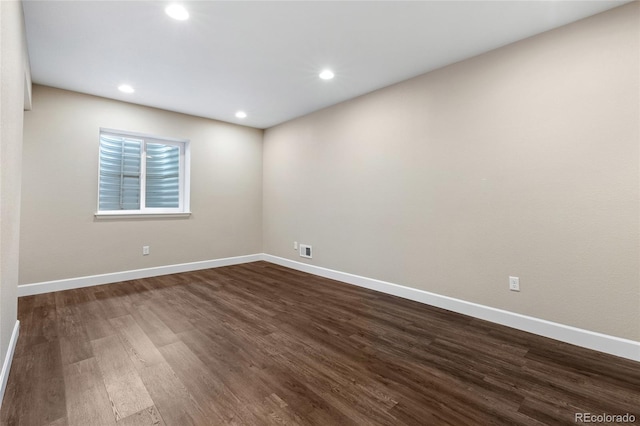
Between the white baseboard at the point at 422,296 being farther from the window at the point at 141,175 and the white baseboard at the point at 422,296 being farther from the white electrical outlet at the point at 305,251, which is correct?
the window at the point at 141,175

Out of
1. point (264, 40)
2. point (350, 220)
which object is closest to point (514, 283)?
point (350, 220)

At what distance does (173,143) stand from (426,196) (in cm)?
395

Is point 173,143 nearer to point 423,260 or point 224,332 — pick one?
point 224,332

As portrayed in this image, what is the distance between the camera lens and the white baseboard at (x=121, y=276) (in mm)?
3361

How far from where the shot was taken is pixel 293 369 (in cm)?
185

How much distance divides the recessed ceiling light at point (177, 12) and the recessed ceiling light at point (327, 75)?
55.7 inches

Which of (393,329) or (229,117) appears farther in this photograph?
(229,117)

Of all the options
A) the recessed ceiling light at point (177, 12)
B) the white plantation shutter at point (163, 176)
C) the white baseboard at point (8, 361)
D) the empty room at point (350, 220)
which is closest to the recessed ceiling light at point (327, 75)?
the empty room at point (350, 220)

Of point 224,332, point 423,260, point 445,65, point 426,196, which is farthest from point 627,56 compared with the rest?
point 224,332

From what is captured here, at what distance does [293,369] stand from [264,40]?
2.62 m

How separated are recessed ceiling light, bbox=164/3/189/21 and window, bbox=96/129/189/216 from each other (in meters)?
2.56

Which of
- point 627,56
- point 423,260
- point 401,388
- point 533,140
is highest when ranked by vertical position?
point 627,56

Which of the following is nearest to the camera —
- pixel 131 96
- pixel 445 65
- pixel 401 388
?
pixel 401 388

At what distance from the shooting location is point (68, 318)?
2646mm
